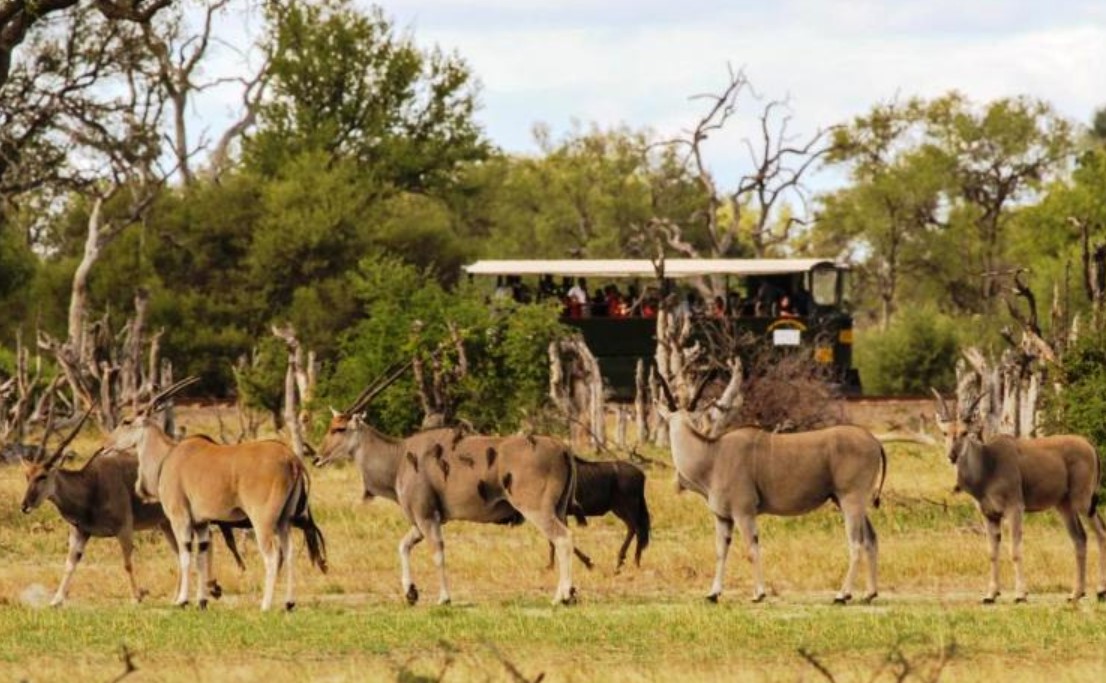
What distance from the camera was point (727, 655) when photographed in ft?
56.9

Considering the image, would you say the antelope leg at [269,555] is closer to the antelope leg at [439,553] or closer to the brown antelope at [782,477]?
the antelope leg at [439,553]

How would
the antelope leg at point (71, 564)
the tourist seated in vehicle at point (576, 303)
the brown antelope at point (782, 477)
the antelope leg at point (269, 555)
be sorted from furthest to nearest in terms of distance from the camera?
the tourist seated in vehicle at point (576, 303)
the brown antelope at point (782, 477)
the antelope leg at point (71, 564)
the antelope leg at point (269, 555)

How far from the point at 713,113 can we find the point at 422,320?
1095 inches

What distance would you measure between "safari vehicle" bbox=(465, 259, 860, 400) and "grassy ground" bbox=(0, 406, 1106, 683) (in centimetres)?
2195

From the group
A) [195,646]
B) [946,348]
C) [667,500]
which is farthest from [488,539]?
[946,348]

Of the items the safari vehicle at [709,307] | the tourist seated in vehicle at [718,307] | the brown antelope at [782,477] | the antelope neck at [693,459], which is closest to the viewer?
the brown antelope at [782,477]

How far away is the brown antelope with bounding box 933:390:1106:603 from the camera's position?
837 inches

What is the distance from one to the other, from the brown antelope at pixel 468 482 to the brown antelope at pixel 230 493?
32.8 inches

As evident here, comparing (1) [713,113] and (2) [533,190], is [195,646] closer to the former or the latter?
(1) [713,113]

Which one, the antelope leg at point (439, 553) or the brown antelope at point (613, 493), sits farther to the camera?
the brown antelope at point (613, 493)

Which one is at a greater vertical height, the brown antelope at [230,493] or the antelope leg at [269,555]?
the brown antelope at [230,493]

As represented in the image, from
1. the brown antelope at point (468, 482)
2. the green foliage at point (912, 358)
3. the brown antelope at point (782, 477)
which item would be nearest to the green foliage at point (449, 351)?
the brown antelope at point (468, 482)

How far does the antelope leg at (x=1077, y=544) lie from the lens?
2094 cm

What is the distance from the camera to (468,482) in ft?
69.1
